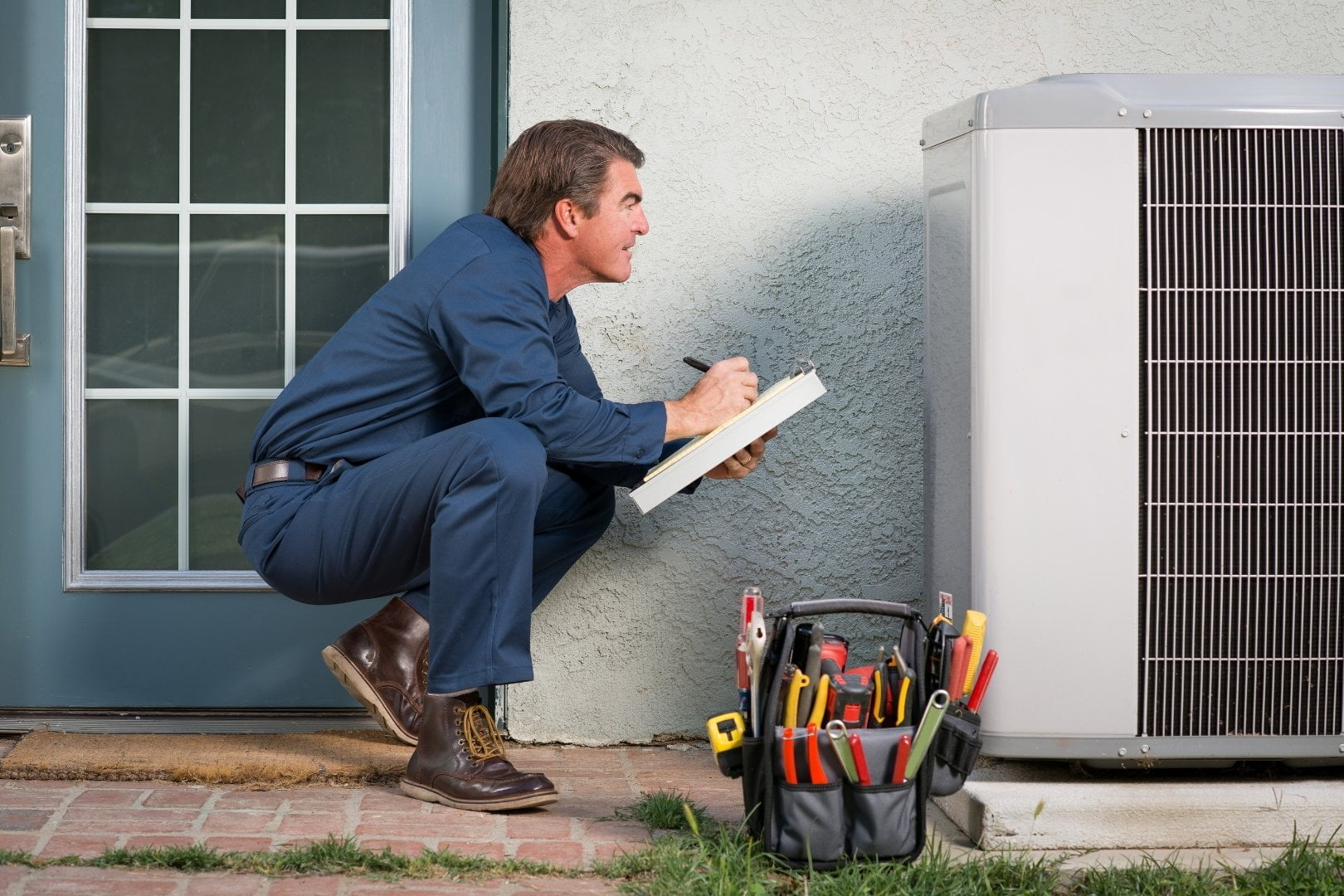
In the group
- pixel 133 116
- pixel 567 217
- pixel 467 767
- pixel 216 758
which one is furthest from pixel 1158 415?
pixel 133 116

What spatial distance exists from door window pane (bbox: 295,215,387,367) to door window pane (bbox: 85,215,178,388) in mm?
301

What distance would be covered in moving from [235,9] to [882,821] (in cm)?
235

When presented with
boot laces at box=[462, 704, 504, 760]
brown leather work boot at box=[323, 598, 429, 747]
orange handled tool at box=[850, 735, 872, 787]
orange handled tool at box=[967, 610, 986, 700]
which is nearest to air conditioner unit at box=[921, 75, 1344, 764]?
orange handled tool at box=[967, 610, 986, 700]

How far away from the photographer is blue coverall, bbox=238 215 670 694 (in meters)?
2.50

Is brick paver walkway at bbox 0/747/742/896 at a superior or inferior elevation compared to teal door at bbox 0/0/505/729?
inferior

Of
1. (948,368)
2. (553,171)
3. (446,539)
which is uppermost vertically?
(553,171)

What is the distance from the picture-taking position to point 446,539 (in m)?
2.49

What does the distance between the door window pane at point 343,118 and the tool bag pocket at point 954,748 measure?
1830mm

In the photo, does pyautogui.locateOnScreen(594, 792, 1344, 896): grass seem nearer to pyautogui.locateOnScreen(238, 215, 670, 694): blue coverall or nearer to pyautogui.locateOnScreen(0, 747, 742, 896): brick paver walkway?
pyautogui.locateOnScreen(0, 747, 742, 896): brick paver walkway

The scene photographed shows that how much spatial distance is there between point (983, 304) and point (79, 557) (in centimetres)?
214

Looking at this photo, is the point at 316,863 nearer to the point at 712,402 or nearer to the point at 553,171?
the point at 712,402

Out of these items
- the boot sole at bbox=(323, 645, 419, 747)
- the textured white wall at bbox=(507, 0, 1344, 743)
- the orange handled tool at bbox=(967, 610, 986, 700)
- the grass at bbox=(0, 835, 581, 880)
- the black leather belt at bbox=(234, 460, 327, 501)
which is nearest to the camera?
the grass at bbox=(0, 835, 581, 880)

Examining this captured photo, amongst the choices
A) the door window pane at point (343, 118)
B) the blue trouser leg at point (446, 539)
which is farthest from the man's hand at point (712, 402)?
the door window pane at point (343, 118)

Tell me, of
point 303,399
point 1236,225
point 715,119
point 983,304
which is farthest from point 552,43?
point 1236,225
